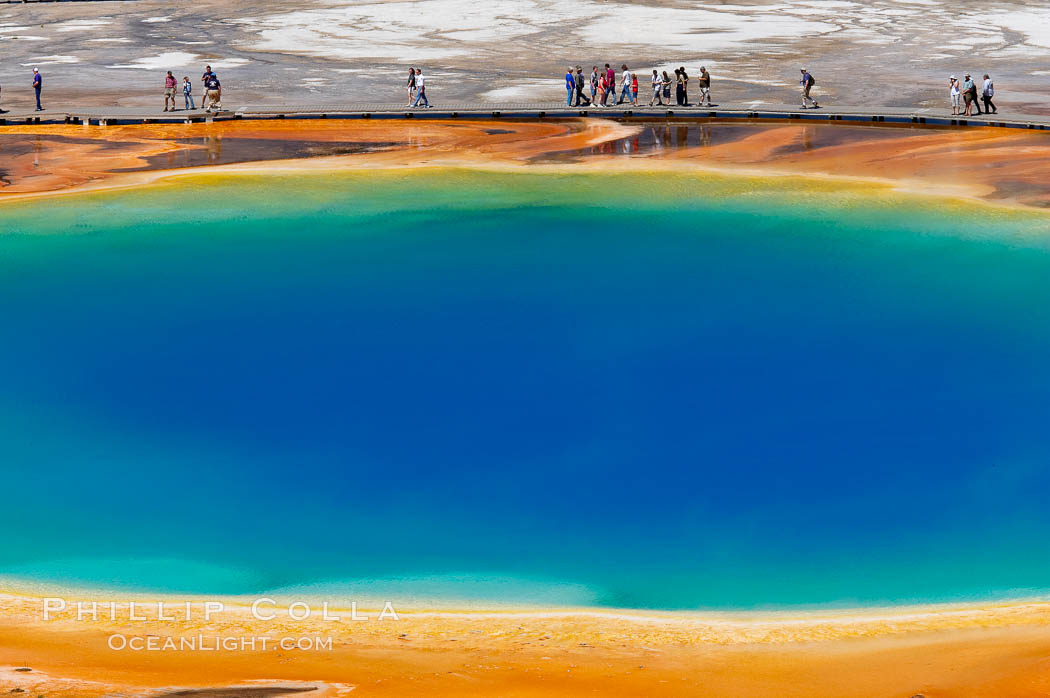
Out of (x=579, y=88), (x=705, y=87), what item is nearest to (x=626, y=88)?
(x=579, y=88)

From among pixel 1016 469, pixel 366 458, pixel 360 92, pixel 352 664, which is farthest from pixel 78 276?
pixel 360 92

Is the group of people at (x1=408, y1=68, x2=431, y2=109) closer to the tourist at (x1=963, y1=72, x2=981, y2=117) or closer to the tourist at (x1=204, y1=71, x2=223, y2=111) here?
the tourist at (x1=204, y1=71, x2=223, y2=111)

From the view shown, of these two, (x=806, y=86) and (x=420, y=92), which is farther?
(x=420, y=92)

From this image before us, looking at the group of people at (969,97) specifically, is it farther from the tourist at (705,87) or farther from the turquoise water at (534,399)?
the turquoise water at (534,399)

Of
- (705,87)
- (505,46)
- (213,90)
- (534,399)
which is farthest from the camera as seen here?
(505,46)

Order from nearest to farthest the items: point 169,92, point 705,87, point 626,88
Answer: point 705,87 < point 169,92 < point 626,88

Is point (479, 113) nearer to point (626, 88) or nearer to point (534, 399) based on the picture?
point (626, 88)
